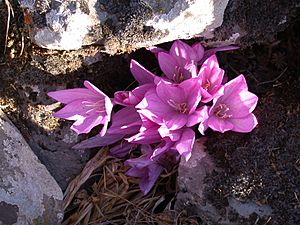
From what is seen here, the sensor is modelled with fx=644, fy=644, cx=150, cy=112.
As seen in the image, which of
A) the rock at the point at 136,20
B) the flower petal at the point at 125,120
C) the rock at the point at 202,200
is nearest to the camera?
the rock at the point at 136,20

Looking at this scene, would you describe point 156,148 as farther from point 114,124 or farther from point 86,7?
point 86,7

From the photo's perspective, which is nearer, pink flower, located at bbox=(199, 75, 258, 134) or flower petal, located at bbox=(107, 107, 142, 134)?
pink flower, located at bbox=(199, 75, 258, 134)

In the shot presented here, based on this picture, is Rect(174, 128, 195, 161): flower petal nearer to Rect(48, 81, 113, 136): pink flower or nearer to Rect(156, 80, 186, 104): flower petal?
Rect(156, 80, 186, 104): flower petal

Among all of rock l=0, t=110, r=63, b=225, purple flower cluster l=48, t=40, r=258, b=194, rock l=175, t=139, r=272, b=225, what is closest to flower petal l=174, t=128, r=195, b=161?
purple flower cluster l=48, t=40, r=258, b=194

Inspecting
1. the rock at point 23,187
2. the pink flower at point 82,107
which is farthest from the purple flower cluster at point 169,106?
the rock at point 23,187

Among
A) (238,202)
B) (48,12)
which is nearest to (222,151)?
(238,202)

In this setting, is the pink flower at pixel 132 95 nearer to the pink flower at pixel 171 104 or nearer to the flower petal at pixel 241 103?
the pink flower at pixel 171 104

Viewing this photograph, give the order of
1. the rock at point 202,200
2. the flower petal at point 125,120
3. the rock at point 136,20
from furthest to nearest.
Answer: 1. the flower petal at point 125,120
2. the rock at point 202,200
3. the rock at point 136,20

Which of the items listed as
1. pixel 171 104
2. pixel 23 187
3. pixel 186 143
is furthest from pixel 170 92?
pixel 23 187
